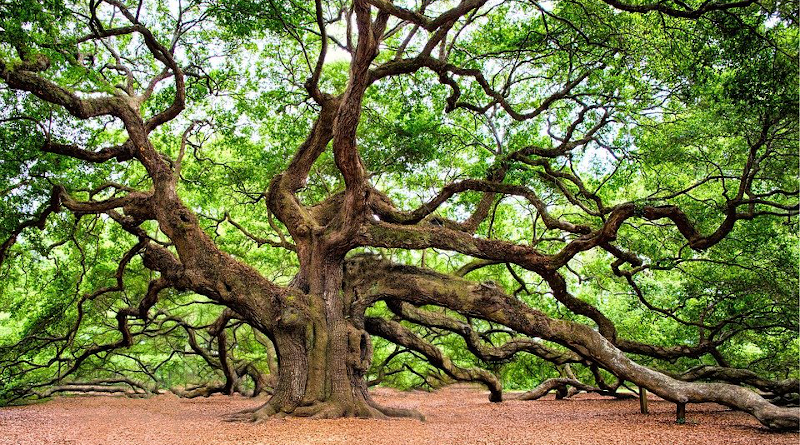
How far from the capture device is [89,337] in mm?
13867

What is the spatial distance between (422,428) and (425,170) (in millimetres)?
5943

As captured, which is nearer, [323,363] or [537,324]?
[537,324]

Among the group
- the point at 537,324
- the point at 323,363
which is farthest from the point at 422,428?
the point at 537,324

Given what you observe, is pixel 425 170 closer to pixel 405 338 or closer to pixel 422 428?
pixel 405 338

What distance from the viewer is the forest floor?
5.23 metres

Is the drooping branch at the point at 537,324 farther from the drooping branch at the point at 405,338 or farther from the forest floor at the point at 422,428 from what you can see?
the drooping branch at the point at 405,338

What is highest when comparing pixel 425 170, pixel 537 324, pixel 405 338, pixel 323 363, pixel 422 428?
pixel 425 170

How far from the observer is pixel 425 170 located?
1099cm

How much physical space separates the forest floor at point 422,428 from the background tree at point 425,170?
55 cm

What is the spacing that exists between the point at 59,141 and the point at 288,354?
4.70 m

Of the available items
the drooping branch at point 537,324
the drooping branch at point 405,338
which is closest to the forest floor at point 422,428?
the drooping branch at point 537,324

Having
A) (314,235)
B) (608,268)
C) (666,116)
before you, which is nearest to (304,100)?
(314,235)

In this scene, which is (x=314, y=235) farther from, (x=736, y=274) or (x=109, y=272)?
(x=736, y=274)

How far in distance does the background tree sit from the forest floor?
0.55 meters
